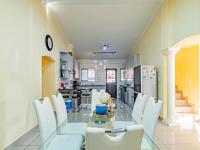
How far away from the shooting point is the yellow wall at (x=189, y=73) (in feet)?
20.5

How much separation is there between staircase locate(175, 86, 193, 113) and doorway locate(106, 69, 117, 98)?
19.6ft

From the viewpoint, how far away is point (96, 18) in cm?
676

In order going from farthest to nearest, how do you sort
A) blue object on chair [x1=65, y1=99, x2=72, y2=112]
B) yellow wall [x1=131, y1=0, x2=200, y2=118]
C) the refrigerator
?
1. blue object on chair [x1=65, y1=99, x2=72, y2=112]
2. the refrigerator
3. yellow wall [x1=131, y1=0, x2=200, y2=118]

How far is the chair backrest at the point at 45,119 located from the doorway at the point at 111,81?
10.5 meters

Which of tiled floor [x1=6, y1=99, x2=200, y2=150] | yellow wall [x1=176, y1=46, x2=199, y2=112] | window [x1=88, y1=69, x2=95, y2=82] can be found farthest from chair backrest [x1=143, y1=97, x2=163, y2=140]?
window [x1=88, y1=69, x2=95, y2=82]

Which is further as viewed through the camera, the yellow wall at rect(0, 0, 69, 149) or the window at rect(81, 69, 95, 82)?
the window at rect(81, 69, 95, 82)

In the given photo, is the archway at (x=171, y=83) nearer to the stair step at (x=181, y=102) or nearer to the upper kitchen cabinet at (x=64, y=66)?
the stair step at (x=181, y=102)

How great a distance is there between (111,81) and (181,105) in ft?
22.2

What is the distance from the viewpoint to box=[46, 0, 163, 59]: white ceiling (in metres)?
5.73

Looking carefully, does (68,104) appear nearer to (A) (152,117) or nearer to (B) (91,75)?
(A) (152,117)

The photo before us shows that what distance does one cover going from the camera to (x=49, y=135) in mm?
2320

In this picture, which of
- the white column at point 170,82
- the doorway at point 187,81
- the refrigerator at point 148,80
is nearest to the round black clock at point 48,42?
the refrigerator at point 148,80

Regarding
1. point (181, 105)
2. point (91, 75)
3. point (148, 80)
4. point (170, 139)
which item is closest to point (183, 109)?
point (181, 105)

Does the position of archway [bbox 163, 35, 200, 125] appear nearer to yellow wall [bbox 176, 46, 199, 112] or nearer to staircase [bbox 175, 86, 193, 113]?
staircase [bbox 175, 86, 193, 113]
